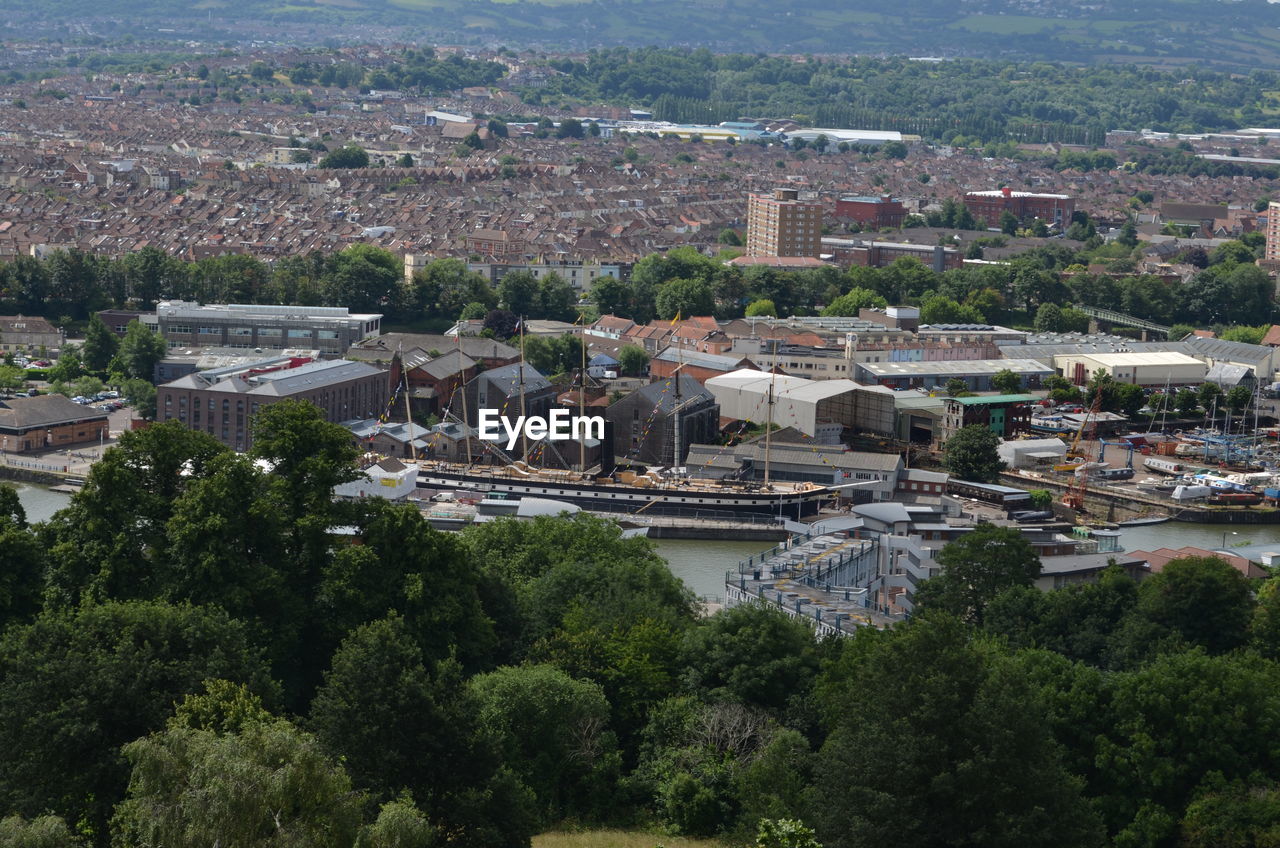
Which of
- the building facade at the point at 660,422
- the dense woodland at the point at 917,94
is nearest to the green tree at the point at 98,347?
the building facade at the point at 660,422

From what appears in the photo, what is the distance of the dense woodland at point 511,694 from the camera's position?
210 inches

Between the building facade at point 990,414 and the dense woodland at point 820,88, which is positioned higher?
the dense woodland at point 820,88

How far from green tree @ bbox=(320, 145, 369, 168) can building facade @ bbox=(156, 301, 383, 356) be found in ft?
46.9

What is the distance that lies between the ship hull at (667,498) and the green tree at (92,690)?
6.56 metres

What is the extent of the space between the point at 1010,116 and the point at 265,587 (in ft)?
149

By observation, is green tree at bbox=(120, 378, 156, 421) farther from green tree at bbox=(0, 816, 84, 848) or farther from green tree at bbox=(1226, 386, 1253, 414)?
green tree at bbox=(0, 816, 84, 848)

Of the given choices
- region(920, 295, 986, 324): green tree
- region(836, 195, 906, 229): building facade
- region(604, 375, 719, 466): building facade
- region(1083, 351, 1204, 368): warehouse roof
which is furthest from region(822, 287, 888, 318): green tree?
region(836, 195, 906, 229): building facade

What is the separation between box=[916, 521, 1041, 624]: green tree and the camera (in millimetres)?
8539

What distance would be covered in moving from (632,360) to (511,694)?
1016cm

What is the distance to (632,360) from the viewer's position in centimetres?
1645

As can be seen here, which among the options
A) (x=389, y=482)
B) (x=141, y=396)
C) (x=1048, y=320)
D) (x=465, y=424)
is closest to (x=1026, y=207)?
(x=1048, y=320)

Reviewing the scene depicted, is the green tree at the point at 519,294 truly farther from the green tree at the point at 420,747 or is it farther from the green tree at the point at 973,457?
the green tree at the point at 420,747

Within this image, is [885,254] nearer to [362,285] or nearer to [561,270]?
[561,270]

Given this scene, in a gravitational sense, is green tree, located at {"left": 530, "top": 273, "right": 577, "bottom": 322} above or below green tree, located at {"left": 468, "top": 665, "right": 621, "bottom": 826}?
below
